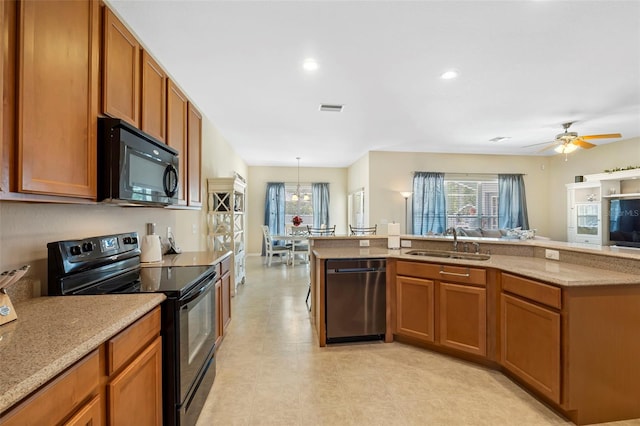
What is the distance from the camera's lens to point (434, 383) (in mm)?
2188

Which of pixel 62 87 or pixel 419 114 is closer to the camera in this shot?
pixel 62 87

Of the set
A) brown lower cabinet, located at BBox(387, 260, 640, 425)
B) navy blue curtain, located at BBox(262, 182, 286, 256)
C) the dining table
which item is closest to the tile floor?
brown lower cabinet, located at BBox(387, 260, 640, 425)

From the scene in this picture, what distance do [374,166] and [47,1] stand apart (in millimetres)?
5863

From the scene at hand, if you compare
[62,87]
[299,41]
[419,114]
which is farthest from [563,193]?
[62,87]

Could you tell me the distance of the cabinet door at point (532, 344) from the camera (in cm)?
183

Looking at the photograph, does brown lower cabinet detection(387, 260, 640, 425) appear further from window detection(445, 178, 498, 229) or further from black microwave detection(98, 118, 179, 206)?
window detection(445, 178, 498, 229)

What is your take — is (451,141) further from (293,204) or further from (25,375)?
(25,375)

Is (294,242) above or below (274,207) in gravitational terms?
below

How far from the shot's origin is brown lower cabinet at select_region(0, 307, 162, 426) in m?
0.80

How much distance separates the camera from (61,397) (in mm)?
862

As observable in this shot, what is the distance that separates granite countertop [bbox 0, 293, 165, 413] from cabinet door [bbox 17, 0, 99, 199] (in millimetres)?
505

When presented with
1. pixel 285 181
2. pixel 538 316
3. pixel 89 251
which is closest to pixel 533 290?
pixel 538 316

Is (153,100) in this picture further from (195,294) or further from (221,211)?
(221,211)

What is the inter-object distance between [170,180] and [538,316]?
2.77 meters
